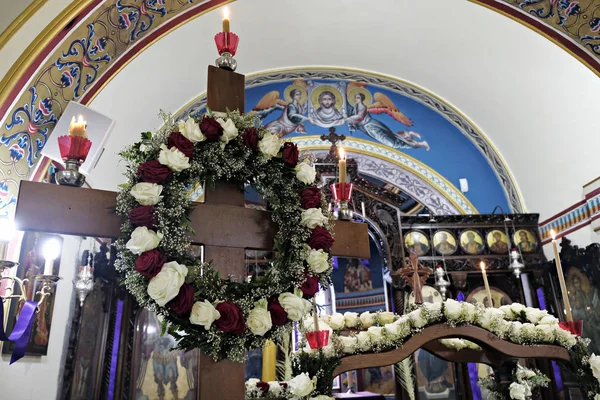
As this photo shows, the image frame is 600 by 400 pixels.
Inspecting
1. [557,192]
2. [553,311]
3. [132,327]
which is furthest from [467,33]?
[132,327]

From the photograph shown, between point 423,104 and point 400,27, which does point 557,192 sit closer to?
point 423,104

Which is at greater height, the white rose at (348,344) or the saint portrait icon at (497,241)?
the saint portrait icon at (497,241)

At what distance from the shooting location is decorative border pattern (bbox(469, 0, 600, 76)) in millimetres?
5434

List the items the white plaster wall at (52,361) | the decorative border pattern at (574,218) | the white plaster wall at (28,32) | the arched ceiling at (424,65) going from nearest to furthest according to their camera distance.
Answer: the white plaster wall at (28,32), the white plaster wall at (52,361), the arched ceiling at (424,65), the decorative border pattern at (574,218)

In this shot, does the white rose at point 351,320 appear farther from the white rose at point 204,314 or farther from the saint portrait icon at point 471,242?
the saint portrait icon at point 471,242

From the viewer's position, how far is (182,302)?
2.07 m

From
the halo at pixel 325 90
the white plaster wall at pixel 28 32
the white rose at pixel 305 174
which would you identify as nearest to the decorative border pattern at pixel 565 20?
the halo at pixel 325 90

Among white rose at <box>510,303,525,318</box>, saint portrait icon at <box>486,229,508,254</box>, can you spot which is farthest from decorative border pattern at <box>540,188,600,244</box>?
white rose at <box>510,303,525,318</box>

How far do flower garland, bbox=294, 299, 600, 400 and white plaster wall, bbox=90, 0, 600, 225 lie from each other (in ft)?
12.5

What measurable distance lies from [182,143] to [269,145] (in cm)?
46

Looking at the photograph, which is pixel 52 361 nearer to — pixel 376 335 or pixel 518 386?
pixel 376 335

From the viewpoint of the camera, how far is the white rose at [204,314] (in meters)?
2.07

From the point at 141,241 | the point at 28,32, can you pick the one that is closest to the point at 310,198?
the point at 141,241

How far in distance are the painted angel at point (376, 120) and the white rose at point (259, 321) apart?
7.07 metres
